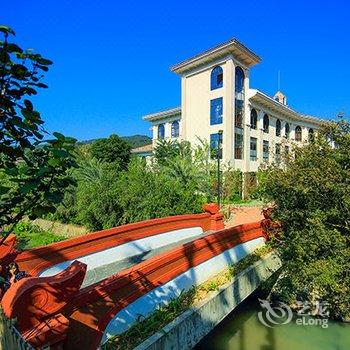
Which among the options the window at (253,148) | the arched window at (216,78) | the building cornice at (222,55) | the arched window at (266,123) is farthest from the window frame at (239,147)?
the building cornice at (222,55)

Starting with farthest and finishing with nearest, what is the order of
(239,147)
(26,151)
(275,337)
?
(239,147) < (275,337) < (26,151)

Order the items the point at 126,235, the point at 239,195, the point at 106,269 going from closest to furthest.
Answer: the point at 106,269
the point at 126,235
the point at 239,195

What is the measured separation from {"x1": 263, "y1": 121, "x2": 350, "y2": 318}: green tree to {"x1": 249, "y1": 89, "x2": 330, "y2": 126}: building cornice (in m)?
17.0

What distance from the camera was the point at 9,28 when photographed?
1688 mm

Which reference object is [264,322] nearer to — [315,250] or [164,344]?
[315,250]

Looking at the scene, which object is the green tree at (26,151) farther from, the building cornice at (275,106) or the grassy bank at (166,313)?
the building cornice at (275,106)

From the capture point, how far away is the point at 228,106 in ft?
86.0

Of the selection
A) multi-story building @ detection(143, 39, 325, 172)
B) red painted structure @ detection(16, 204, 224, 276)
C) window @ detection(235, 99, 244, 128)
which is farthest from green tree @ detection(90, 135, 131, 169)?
red painted structure @ detection(16, 204, 224, 276)

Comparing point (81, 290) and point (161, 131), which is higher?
point (161, 131)

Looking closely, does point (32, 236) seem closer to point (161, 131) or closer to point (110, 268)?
point (110, 268)

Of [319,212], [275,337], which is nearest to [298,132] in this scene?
[319,212]

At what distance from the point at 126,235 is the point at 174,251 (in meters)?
3.08

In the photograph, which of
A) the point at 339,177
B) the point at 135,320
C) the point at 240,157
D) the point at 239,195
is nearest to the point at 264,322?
the point at 339,177
